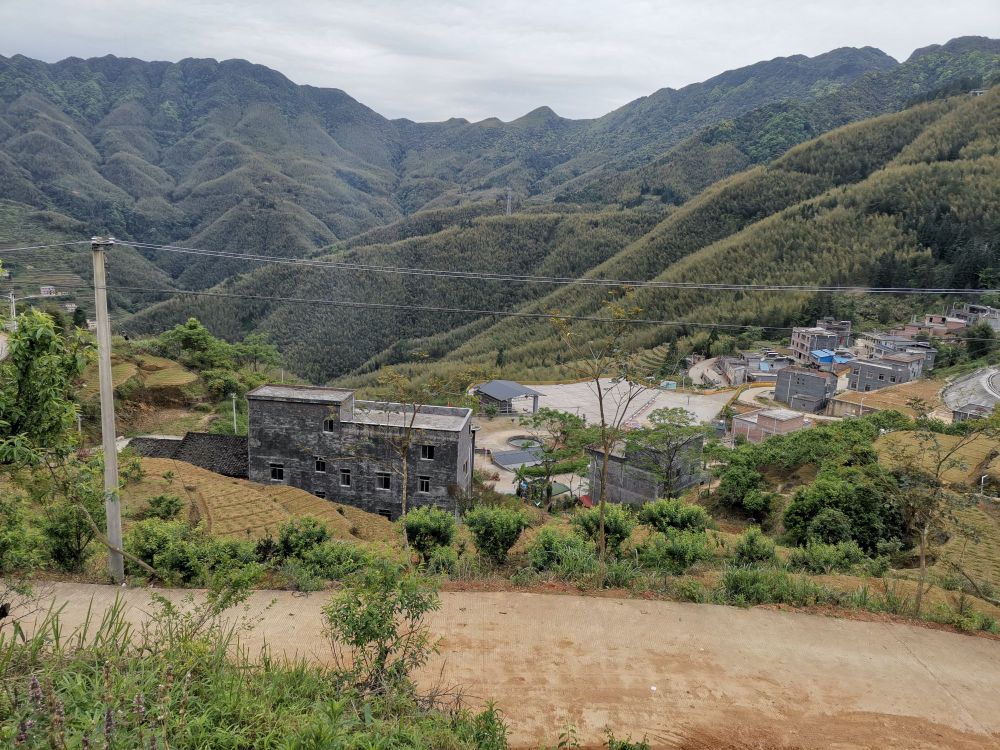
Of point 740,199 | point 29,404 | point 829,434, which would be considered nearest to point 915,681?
point 29,404

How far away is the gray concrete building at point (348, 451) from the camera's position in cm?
1734

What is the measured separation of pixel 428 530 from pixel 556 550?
2399 mm

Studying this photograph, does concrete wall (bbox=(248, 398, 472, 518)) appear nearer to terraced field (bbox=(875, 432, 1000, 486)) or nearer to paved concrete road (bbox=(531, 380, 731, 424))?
terraced field (bbox=(875, 432, 1000, 486))

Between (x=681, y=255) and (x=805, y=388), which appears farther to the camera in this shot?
(x=681, y=255)

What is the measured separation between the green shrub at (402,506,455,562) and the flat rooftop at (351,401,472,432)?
6.63 meters

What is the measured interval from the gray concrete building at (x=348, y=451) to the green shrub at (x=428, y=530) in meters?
7.00

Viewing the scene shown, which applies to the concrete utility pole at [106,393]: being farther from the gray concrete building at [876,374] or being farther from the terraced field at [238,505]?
the gray concrete building at [876,374]

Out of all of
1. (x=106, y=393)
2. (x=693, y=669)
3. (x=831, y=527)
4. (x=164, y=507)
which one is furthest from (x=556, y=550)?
(x=831, y=527)

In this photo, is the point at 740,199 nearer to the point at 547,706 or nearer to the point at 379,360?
the point at 379,360

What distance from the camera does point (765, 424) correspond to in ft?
104

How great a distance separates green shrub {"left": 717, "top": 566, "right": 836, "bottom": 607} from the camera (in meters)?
7.38

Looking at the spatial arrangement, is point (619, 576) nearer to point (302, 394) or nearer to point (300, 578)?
point (300, 578)

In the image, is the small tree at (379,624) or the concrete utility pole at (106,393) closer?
the small tree at (379,624)

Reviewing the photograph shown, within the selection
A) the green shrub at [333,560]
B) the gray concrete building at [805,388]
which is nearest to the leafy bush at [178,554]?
the green shrub at [333,560]
